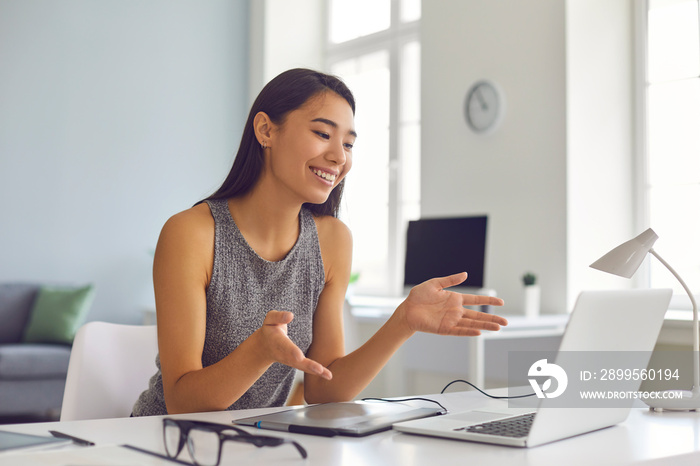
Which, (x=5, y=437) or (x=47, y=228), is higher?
(x=47, y=228)

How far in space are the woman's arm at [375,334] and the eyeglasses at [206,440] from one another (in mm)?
479

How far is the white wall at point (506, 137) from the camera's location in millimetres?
3490

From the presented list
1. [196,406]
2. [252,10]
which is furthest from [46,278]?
[196,406]

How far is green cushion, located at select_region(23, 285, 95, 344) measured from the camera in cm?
465

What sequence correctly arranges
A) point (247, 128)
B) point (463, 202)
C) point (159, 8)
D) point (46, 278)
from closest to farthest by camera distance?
point (247, 128), point (463, 202), point (46, 278), point (159, 8)

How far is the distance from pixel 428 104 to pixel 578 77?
3.08 feet

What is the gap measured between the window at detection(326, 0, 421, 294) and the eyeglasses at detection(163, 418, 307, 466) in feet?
12.6

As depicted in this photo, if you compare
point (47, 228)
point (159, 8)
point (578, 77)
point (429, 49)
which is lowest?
point (47, 228)

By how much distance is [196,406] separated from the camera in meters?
1.26

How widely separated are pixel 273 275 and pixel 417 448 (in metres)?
0.72

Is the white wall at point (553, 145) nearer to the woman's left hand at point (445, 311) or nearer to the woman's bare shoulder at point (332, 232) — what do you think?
the woman's bare shoulder at point (332, 232)

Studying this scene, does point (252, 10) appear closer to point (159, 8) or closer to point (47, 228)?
point (159, 8)

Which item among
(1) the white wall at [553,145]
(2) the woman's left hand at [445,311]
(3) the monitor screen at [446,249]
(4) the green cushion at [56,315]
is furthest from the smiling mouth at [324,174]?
(4) the green cushion at [56,315]

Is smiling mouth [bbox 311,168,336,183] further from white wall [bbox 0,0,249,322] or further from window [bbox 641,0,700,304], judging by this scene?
white wall [bbox 0,0,249,322]
